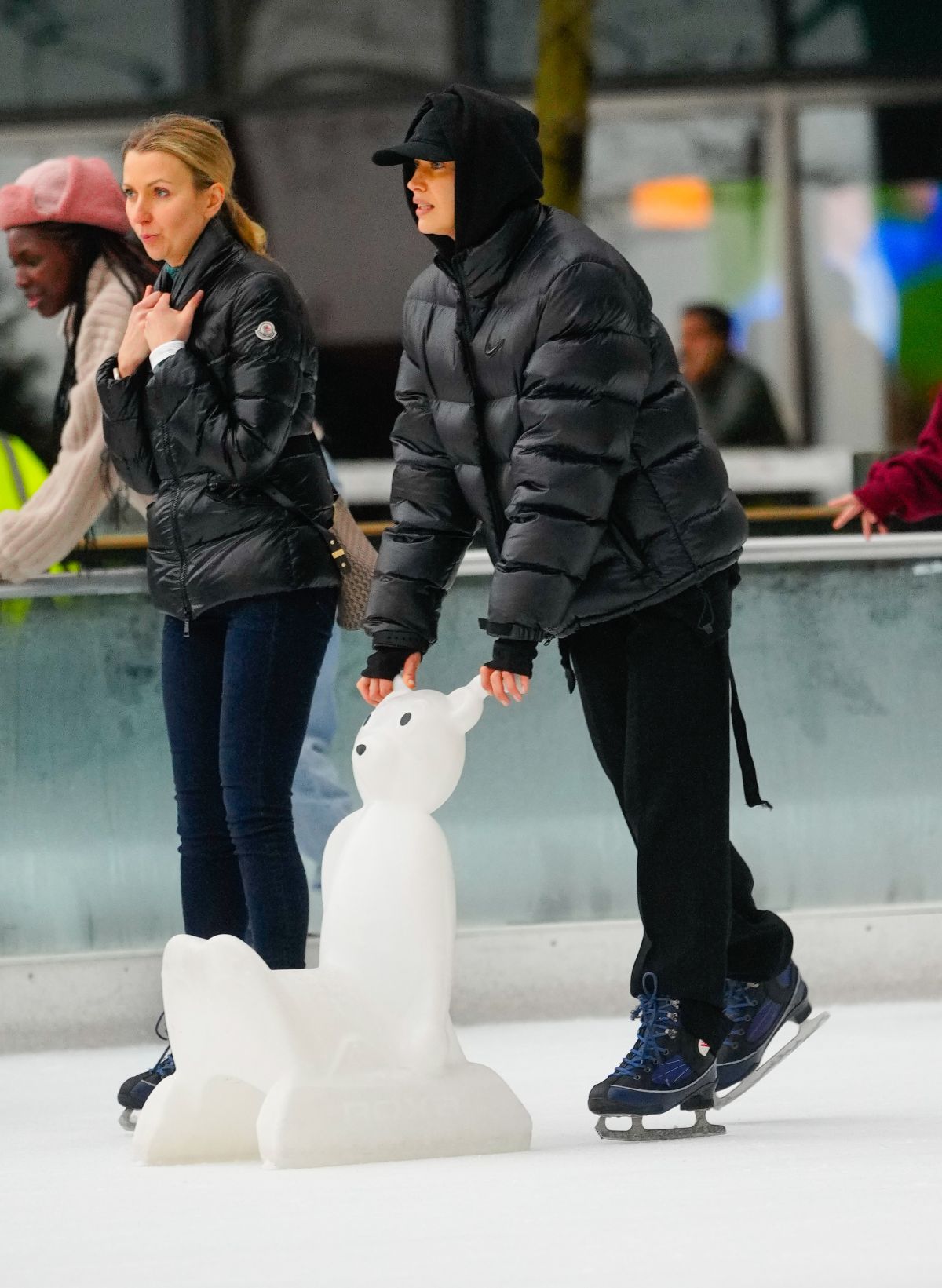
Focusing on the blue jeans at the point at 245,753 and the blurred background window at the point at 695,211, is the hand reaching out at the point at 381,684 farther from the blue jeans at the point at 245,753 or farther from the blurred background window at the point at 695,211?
the blurred background window at the point at 695,211

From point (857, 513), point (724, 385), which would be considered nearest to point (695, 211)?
point (724, 385)

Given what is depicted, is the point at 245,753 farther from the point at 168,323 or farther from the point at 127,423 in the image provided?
the point at 168,323

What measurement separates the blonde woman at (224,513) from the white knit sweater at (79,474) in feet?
1.23

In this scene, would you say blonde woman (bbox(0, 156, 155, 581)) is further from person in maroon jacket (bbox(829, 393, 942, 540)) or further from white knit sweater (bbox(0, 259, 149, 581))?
person in maroon jacket (bbox(829, 393, 942, 540))

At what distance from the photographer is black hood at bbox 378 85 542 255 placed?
10.8 ft

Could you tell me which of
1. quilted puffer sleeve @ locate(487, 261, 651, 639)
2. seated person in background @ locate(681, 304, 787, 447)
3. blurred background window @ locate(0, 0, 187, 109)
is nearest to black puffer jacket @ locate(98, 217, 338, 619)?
quilted puffer sleeve @ locate(487, 261, 651, 639)

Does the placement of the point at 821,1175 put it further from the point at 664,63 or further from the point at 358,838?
the point at 664,63

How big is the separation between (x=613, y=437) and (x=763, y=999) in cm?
91

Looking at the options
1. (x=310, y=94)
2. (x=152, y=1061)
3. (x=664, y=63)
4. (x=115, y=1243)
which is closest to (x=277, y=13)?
(x=310, y=94)

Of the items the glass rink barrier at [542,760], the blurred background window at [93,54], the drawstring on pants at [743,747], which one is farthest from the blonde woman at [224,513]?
the blurred background window at [93,54]

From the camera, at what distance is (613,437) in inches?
128

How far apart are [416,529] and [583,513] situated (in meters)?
0.33

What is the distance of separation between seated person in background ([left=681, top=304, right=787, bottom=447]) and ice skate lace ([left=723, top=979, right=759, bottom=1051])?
5892 mm

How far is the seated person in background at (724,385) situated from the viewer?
9820mm
